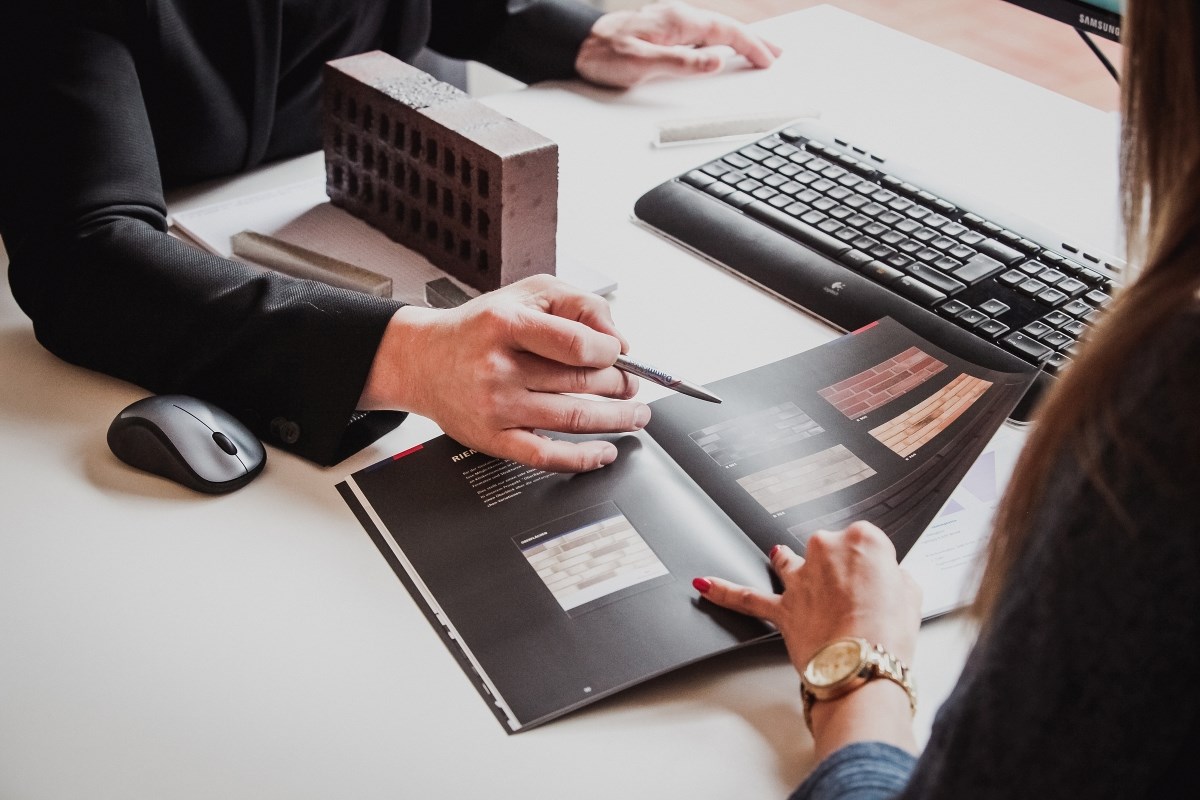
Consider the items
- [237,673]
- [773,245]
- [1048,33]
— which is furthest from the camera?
[1048,33]

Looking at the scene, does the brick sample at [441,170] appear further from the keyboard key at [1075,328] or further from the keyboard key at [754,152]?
the keyboard key at [1075,328]

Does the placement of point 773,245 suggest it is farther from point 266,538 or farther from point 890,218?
point 266,538

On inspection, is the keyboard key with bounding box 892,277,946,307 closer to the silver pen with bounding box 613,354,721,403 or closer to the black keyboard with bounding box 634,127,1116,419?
the black keyboard with bounding box 634,127,1116,419

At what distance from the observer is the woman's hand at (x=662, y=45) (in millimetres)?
1377

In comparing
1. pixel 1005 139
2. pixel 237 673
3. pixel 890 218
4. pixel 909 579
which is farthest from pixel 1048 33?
pixel 237 673

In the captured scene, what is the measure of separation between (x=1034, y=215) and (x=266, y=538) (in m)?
0.80

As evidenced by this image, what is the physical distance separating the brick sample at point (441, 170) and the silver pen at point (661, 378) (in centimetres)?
17

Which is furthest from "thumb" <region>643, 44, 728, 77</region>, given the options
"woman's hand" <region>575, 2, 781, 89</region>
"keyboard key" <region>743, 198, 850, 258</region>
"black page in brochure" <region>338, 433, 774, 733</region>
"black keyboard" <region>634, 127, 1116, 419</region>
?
"black page in brochure" <region>338, 433, 774, 733</region>

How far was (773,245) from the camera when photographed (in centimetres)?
103

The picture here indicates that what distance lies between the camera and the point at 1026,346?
34.9 inches

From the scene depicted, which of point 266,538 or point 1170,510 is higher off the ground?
point 1170,510

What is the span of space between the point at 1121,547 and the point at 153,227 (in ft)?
2.67

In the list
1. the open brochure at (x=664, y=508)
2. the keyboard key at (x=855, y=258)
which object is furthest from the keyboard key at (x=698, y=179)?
the open brochure at (x=664, y=508)

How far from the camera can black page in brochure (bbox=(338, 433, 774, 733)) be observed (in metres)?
0.66
